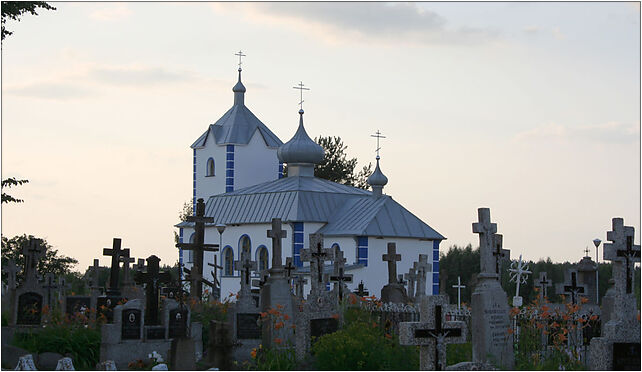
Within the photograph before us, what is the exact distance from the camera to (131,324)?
18.0 metres

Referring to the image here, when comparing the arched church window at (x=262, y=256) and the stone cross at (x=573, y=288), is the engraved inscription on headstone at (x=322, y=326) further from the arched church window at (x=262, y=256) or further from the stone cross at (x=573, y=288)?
the arched church window at (x=262, y=256)

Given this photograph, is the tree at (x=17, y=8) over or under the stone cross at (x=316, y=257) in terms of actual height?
over

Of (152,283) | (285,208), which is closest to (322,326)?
(152,283)

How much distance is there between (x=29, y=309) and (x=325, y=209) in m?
26.2

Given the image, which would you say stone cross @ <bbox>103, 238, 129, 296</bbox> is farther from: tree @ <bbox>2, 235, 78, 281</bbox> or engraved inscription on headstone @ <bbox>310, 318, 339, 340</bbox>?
tree @ <bbox>2, 235, 78, 281</bbox>

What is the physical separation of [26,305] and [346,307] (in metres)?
6.58

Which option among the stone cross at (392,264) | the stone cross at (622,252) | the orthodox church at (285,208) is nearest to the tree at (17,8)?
the stone cross at (392,264)

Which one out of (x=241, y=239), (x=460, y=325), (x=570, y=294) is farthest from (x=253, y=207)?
(x=460, y=325)

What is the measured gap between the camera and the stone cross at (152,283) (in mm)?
18531

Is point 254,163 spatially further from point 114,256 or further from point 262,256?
point 114,256

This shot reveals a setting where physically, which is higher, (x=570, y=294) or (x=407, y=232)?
(x=407, y=232)

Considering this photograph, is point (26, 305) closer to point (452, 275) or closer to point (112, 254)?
point (112, 254)

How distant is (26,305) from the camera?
2053cm

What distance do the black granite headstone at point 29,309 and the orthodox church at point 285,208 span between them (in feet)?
59.2
